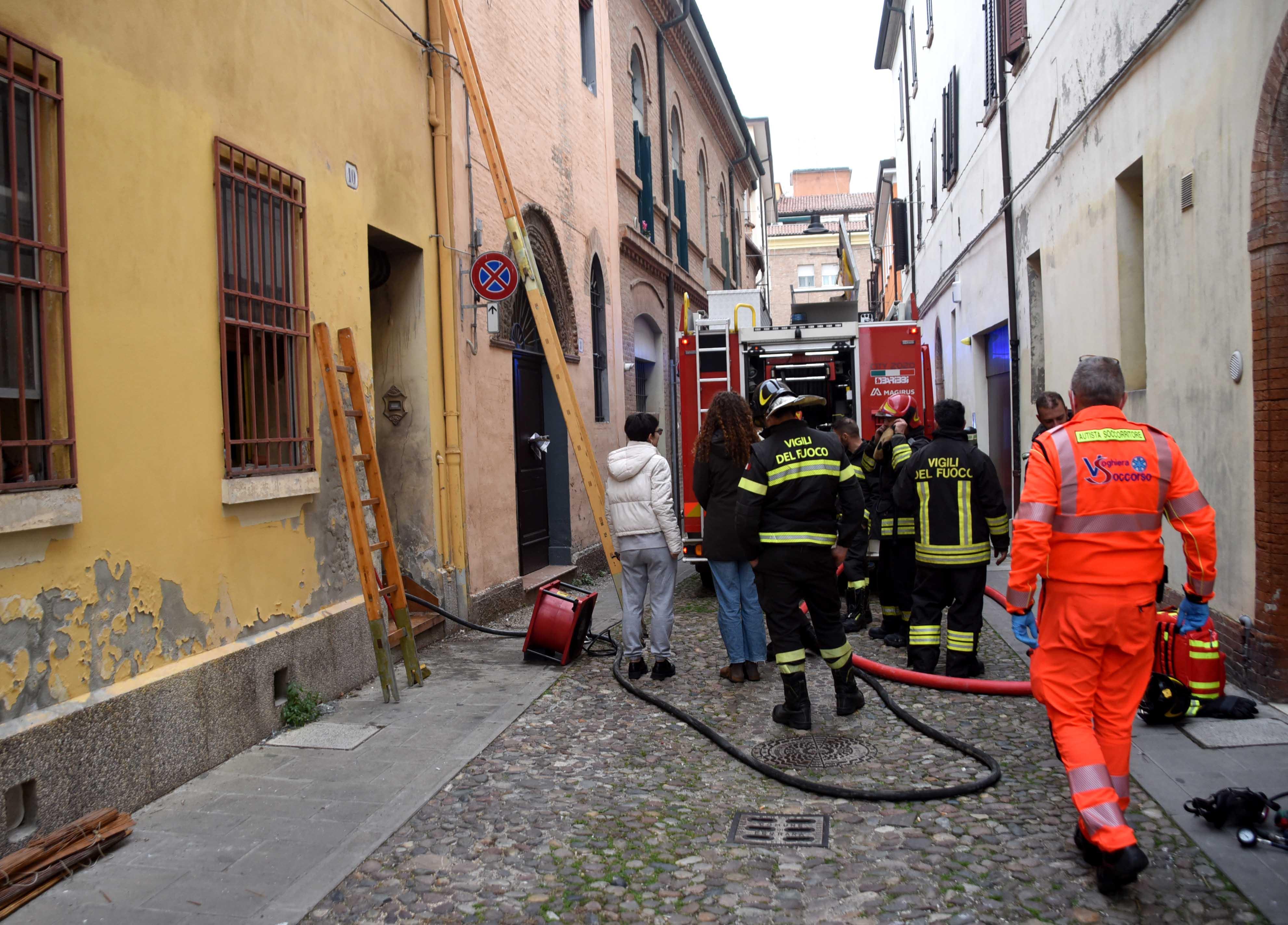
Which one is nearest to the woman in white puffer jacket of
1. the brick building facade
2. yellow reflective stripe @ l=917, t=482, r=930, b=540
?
yellow reflective stripe @ l=917, t=482, r=930, b=540

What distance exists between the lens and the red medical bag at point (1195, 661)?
5277 millimetres

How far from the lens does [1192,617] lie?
389 centimetres

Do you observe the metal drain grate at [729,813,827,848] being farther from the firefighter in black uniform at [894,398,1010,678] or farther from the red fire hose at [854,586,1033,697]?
the firefighter in black uniform at [894,398,1010,678]

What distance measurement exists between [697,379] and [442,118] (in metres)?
3.59

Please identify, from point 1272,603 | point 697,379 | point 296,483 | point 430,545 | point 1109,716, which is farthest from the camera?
point 697,379

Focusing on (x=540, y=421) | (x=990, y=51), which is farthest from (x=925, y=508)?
(x=990, y=51)

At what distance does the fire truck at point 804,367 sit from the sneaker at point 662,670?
3.50 m

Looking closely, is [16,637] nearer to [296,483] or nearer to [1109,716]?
[296,483]

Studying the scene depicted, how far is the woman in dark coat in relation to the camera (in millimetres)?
6461

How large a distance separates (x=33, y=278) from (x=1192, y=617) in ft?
15.2

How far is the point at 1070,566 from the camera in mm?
3783

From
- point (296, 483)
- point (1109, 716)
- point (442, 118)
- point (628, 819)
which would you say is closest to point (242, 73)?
point (296, 483)

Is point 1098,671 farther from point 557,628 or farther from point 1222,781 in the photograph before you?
point 557,628

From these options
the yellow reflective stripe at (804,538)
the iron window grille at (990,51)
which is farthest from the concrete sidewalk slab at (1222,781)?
the iron window grille at (990,51)
